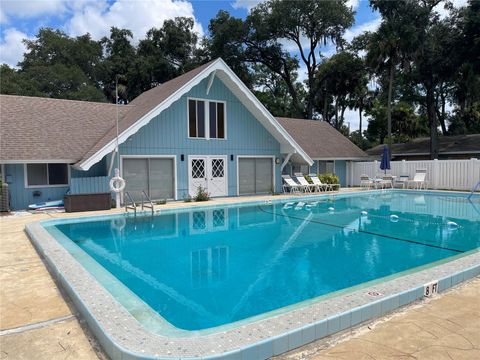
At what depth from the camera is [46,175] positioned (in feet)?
47.3

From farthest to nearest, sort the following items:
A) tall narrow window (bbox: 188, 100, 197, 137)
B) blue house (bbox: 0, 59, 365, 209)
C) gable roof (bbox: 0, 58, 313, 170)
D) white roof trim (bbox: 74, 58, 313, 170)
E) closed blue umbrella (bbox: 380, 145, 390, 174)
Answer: closed blue umbrella (bbox: 380, 145, 390, 174) → tall narrow window (bbox: 188, 100, 197, 137) → blue house (bbox: 0, 59, 365, 209) → gable roof (bbox: 0, 58, 313, 170) → white roof trim (bbox: 74, 58, 313, 170)

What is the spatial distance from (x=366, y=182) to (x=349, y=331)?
1967 centimetres

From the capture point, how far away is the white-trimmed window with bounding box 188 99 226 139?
55.0ft

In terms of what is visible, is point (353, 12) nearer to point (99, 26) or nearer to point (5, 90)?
point (99, 26)

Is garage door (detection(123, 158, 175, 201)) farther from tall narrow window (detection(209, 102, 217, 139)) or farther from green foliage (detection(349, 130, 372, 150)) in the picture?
green foliage (detection(349, 130, 372, 150))

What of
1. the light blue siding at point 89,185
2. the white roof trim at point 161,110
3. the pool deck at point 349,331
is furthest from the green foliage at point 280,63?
the pool deck at point 349,331

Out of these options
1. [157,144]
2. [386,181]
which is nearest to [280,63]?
[386,181]

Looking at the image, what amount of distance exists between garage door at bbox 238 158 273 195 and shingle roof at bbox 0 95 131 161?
6.77 meters

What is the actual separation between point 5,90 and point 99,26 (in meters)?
16.0

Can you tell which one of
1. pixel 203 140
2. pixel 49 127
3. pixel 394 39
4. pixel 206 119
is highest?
pixel 394 39

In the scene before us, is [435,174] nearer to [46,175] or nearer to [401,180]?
[401,180]

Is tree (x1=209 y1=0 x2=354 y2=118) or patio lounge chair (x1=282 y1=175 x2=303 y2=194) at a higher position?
tree (x1=209 y1=0 x2=354 y2=118)

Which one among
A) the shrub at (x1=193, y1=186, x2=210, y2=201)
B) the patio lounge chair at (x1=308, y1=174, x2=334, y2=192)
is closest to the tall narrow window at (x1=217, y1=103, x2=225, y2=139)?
the shrub at (x1=193, y1=186, x2=210, y2=201)

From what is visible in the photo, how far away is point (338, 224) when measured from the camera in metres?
10.7
